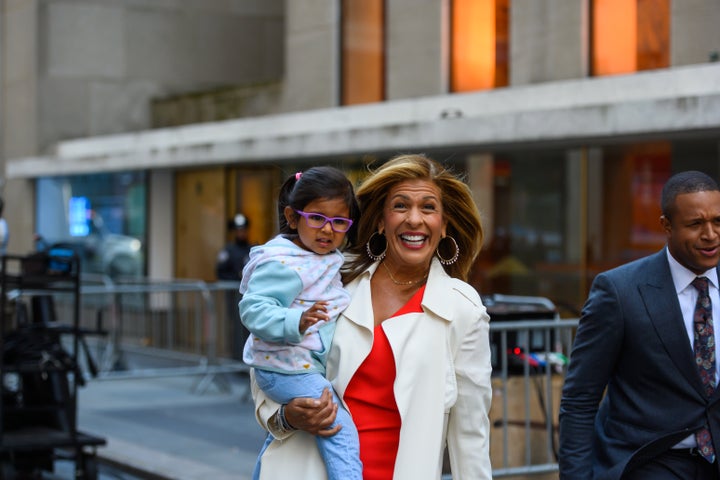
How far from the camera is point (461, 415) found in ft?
12.6

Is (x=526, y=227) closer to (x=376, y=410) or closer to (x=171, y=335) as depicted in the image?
(x=171, y=335)

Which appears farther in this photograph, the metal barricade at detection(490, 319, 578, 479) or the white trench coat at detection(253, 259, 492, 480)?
the metal barricade at detection(490, 319, 578, 479)

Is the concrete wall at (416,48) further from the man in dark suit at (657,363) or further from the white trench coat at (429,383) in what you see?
the white trench coat at (429,383)

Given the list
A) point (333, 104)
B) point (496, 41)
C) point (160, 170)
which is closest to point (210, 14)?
point (160, 170)

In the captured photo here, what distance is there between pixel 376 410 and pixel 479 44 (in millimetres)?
12245

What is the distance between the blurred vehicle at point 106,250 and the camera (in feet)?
74.8

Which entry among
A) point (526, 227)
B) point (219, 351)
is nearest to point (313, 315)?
point (526, 227)

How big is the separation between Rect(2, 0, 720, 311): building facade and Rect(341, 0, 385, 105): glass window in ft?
0.08

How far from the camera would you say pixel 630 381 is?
4.22 meters

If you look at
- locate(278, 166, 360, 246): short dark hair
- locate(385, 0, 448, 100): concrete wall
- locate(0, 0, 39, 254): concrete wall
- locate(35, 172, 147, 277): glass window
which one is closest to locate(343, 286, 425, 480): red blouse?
locate(278, 166, 360, 246): short dark hair

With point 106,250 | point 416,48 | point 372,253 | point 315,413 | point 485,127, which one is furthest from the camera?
point 106,250

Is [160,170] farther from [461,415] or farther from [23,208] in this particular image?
[461,415]

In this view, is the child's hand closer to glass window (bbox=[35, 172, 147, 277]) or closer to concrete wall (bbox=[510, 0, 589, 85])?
concrete wall (bbox=[510, 0, 589, 85])

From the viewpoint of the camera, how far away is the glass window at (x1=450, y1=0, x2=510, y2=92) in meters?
15.2
